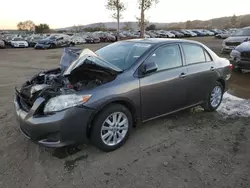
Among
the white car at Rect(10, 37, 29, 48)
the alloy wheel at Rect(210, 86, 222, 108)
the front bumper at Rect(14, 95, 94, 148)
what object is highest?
the front bumper at Rect(14, 95, 94, 148)

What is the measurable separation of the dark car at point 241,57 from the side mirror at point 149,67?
6385 mm

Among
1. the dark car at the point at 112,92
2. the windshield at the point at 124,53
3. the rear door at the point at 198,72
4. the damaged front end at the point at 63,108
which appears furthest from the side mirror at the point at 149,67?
the rear door at the point at 198,72

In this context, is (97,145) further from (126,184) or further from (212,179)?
(212,179)

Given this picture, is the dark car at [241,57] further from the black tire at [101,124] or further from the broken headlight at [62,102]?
the broken headlight at [62,102]

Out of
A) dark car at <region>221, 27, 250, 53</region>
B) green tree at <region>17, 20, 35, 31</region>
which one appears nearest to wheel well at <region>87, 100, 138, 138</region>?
dark car at <region>221, 27, 250, 53</region>

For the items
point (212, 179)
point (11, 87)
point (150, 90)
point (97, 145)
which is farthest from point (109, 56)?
point (11, 87)

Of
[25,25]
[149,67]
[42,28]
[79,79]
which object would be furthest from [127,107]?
[25,25]

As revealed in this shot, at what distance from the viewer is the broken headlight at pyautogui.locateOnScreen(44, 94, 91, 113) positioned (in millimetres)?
3006

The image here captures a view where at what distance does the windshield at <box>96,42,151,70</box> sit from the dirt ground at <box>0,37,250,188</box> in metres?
1.18

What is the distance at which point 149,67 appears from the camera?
3.60 metres

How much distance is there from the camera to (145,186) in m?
2.73

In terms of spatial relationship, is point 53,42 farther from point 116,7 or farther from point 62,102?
point 62,102

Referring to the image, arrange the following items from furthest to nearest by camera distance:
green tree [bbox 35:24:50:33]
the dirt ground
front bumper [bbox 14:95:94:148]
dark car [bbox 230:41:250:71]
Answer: green tree [bbox 35:24:50:33]
dark car [bbox 230:41:250:71]
front bumper [bbox 14:95:94:148]
the dirt ground

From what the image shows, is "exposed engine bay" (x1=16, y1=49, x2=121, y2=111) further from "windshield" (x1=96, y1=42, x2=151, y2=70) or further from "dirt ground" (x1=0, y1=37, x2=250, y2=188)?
"dirt ground" (x1=0, y1=37, x2=250, y2=188)
